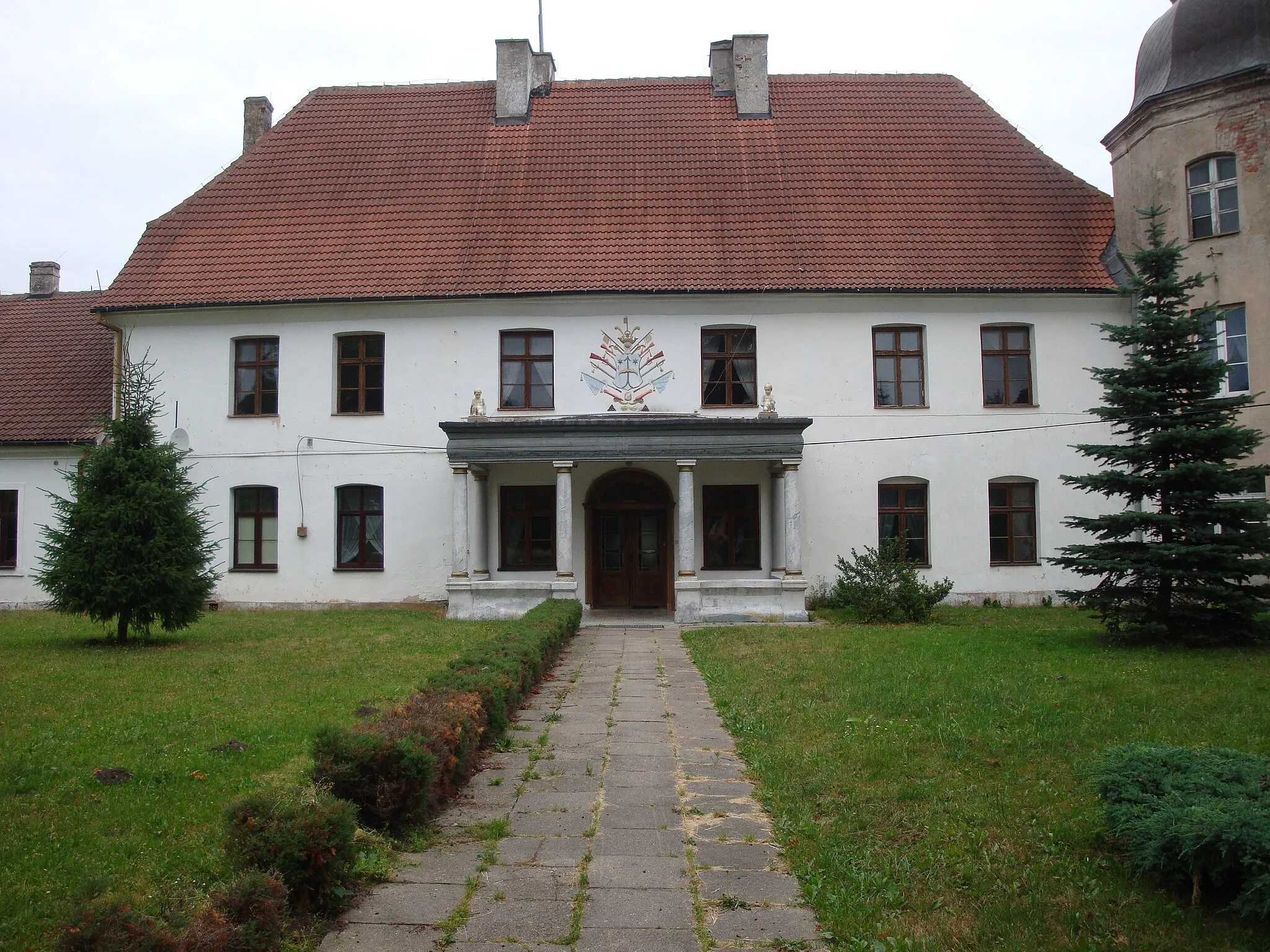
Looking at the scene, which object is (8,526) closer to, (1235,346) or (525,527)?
(525,527)

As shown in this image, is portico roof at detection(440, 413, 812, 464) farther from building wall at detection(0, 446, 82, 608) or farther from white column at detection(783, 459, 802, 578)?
building wall at detection(0, 446, 82, 608)

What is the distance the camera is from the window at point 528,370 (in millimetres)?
20484

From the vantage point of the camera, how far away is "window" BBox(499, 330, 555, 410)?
20484 millimetres

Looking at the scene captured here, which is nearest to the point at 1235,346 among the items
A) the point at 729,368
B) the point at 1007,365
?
the point at 1007,365

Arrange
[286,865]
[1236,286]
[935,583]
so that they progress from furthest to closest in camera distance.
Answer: [935,583] → [1236,286] → [286,865]

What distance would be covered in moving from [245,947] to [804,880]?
2.57m

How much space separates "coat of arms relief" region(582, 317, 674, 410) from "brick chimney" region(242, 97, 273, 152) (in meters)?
12.3

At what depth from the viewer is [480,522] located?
65.7 ft

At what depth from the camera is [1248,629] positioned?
13094 mm

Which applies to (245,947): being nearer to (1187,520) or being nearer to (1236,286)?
(1187,520)

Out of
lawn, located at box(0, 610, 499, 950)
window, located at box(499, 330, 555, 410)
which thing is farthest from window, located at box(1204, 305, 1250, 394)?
lawn, located at box(0, 610, 499, 950)

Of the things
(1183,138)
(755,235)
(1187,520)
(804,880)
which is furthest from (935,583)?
(804,880)

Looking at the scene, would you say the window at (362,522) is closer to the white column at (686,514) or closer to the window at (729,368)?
the white column at (686,514)

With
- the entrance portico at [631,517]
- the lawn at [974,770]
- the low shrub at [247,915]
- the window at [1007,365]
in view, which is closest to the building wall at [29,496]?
the entrance portico at [631,517]
